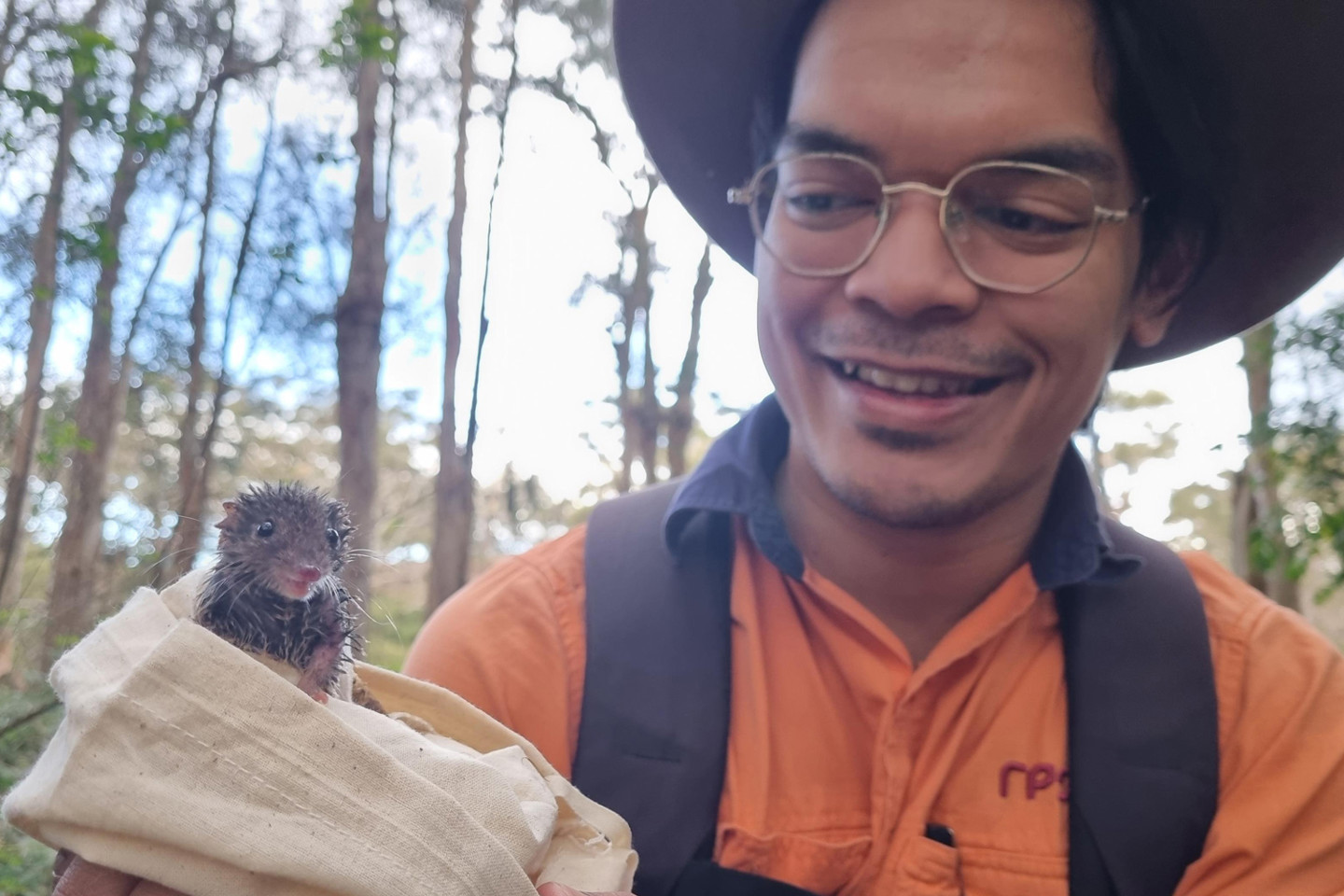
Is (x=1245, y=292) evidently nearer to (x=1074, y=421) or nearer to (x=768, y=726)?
(x=1074, y=421)

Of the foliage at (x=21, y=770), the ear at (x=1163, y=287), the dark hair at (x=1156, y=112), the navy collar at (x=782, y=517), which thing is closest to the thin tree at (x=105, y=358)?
the foliage at (x=21, y=770)

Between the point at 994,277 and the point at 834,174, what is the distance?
39 centimetres

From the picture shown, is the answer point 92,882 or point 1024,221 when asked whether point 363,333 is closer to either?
point 1024,221

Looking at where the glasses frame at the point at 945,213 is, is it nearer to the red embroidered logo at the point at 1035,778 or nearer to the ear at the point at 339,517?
the red embroidered logo at the point at 1035,778

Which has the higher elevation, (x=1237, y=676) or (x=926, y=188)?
(x=926, y=188)

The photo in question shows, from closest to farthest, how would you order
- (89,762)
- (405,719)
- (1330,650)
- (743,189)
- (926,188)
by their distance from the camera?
(89,762) → (405,719) → (926,188) → (1330,650) → (743,189)

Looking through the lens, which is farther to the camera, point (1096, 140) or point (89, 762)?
point (1096, 140)

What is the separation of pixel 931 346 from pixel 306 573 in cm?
127

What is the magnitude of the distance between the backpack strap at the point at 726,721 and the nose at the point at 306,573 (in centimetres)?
81

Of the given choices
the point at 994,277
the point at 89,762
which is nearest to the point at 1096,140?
the point at 994,277

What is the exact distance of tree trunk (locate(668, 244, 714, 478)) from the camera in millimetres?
16969

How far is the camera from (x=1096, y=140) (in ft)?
5.82

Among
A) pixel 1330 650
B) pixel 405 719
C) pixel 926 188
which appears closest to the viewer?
pixel 405 719

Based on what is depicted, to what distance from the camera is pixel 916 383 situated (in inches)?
71.4
